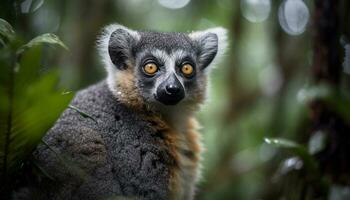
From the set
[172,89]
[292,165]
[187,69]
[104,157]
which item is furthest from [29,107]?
[187,69]

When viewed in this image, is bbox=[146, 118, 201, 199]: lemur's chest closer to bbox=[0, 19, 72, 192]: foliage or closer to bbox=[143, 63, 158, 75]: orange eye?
bbox=[143, 63, 158, 75]: orange eye

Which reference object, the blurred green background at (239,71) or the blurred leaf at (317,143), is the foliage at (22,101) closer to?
the blurred leaf at (317,143)

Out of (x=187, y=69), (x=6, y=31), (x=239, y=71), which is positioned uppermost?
(x=6, y=31)

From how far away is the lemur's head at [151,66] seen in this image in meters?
5.31

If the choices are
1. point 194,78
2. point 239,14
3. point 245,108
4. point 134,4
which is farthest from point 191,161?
point 134,4

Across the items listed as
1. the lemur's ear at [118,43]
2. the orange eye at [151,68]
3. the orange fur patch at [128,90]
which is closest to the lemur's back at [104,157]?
the orange fur patch at [128,90]

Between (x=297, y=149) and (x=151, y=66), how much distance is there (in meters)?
1.84

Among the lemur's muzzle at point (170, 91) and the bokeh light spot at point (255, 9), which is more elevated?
the bokeh light spot at point (255, 9)

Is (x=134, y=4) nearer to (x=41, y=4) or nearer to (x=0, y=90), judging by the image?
(x=41, y=4)

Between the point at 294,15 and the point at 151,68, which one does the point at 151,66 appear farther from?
the point at 294,15

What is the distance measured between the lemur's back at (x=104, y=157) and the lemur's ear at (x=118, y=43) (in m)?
0.66

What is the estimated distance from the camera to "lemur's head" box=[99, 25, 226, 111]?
5.31 m

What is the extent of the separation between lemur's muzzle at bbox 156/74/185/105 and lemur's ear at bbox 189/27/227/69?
2.64 feet

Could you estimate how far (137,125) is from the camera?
199 inches
